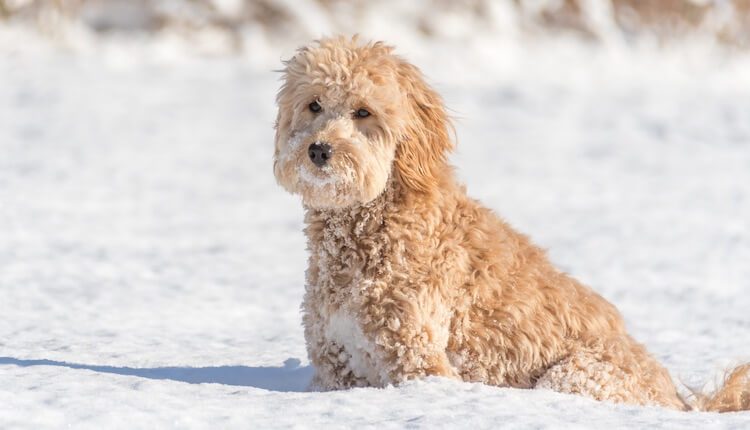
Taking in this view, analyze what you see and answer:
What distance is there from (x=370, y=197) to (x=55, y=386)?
1.61m

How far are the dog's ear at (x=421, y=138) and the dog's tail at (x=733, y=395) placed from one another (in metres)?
1.71

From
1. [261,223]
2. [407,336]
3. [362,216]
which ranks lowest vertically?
[407,336]

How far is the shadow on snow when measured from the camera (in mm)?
5543

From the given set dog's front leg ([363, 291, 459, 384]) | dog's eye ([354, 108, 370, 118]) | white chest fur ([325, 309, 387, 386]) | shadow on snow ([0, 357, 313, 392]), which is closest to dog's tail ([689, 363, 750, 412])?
dog's front leg ([363, 291, 459, 384])

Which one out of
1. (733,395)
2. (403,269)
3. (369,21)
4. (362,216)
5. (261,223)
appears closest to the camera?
(403,269)

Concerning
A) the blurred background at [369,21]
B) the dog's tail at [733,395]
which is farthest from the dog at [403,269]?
the blurred background at [369,21]

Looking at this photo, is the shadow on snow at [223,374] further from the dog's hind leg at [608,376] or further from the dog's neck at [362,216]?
the dog's hind leg at [608,376]

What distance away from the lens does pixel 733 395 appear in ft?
17.2

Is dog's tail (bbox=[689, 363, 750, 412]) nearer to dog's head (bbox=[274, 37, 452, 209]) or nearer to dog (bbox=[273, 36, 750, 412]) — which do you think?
dog (bbox=[273, 36, 750, 412])

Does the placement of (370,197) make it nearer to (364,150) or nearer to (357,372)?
(364,150)

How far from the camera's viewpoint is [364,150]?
4.88 metres

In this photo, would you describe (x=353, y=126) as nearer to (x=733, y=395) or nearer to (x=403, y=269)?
(x=403, y=269)

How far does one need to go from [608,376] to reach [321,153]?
1.66 m

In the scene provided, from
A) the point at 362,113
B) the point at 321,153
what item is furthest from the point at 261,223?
the point at 321,153
